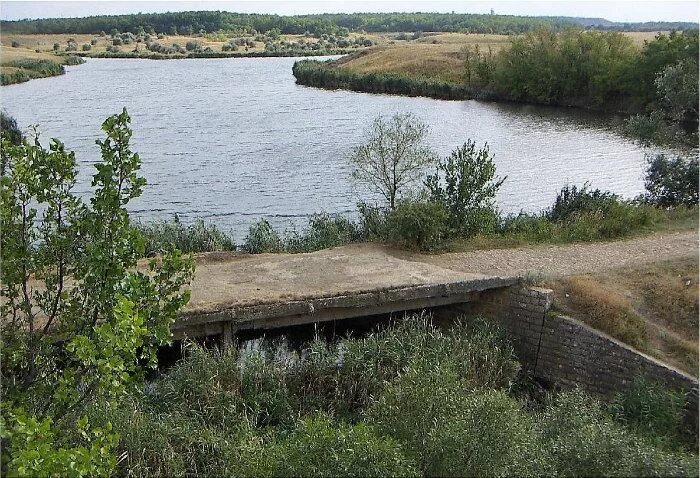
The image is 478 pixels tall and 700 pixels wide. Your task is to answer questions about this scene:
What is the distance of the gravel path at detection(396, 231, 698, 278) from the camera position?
1705 cm

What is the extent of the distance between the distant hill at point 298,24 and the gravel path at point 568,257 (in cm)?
3206

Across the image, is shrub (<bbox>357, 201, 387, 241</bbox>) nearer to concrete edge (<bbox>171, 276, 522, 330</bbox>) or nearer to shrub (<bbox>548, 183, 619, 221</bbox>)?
concrete edge (<bbox>171, 276, 522, 330</bbox>)

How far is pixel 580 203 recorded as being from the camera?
74.4 ft

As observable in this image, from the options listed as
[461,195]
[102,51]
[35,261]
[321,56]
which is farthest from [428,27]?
[35,261]

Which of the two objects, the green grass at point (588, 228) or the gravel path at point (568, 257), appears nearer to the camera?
the gravel path at point (568, 257)

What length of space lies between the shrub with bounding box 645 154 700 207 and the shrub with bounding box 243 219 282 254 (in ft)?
39.3

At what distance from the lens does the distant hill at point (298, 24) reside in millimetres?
68719

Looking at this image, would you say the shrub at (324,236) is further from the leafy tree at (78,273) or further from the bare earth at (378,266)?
the leafy tree at (78,273)

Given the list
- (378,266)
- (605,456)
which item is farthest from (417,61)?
(605,456)

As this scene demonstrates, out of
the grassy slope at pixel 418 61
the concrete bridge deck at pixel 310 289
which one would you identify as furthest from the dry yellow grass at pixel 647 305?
the grassy slope at pixel 418 61

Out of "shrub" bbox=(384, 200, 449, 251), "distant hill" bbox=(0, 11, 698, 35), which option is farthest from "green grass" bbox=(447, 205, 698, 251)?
"distant hill" bbox=(0, 11, 698, 35)

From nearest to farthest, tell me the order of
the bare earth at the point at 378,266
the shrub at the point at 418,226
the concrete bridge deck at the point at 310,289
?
the concrete bridge deck at the point at 310,289 < the bare earth at the point at 378,266 < the shrub at the point at 418,226

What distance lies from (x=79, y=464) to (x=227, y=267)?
9588 millimetres

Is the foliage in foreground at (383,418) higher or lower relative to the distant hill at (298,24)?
lower
